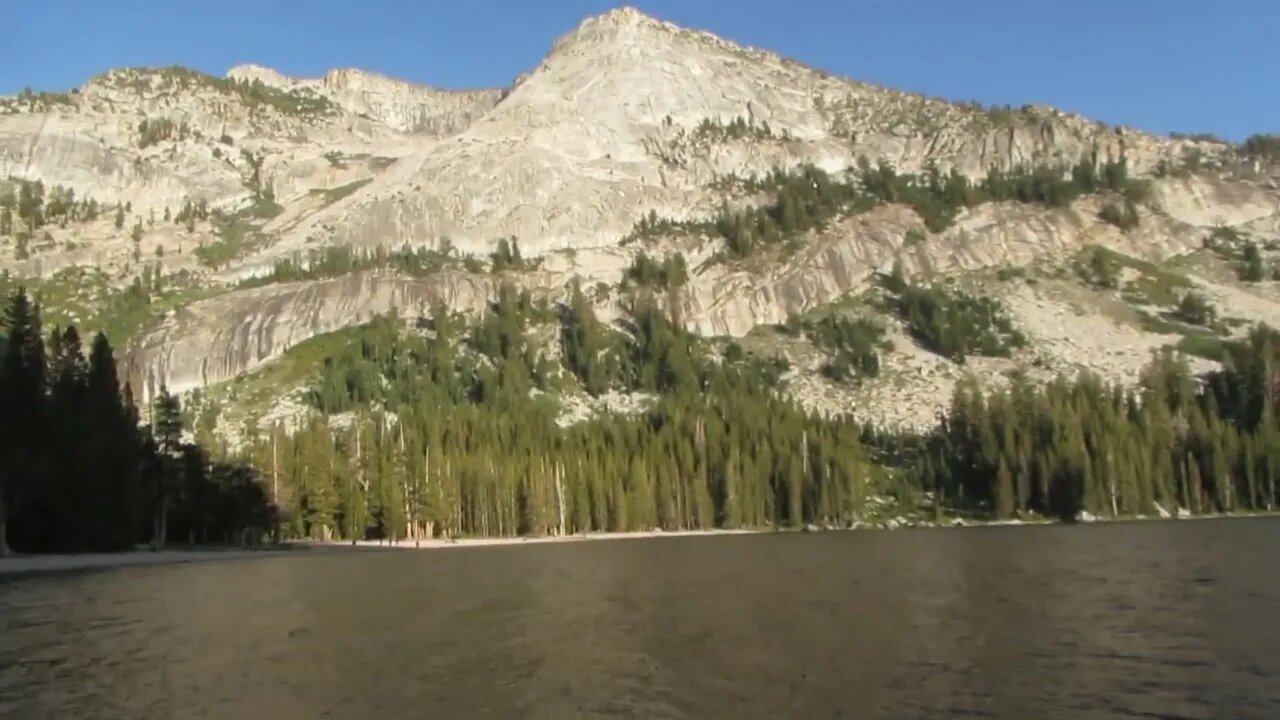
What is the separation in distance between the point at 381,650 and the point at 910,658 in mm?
19969

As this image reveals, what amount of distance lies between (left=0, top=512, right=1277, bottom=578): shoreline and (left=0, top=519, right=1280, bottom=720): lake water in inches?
684

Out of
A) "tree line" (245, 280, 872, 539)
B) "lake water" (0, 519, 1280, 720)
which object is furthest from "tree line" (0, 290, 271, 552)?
"lake water" (0, 519, 1280, 720)

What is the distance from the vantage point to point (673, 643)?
40.5 metres

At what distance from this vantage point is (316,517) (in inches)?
5566

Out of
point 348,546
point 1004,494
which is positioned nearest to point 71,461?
point 348,546

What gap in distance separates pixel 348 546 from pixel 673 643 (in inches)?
3923

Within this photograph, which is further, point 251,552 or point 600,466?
point 600,466

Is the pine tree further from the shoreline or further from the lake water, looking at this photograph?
the lake water

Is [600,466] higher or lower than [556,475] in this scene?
higher

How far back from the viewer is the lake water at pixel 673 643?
2980 centimetres

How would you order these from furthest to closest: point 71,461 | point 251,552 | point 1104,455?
point 1104,455
point 251,552
point 71,461

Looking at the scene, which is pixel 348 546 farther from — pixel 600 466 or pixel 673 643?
pixel 673 643

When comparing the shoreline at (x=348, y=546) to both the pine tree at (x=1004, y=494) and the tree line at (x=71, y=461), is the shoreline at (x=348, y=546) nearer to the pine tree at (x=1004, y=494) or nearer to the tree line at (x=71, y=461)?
the pine tree at (x=1004, y=494)

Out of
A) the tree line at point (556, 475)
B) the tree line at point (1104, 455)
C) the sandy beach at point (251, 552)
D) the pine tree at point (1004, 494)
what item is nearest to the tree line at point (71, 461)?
the sandy beach at point (251, 552)
